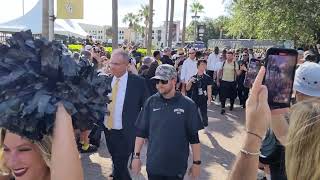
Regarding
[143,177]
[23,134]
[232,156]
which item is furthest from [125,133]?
[23,134]

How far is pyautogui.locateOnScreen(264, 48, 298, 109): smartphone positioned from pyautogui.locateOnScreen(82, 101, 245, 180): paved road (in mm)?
3670

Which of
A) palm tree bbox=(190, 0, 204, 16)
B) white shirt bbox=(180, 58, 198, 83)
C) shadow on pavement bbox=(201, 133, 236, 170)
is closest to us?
shadow on pavement bbox=(201, 133, 236, 170)

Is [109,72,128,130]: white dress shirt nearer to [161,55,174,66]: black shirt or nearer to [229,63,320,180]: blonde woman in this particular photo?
[229,63,320,180]: blonde woman

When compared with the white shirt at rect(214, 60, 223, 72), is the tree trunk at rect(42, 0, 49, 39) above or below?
above

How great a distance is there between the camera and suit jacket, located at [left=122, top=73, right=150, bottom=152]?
20.4 ft

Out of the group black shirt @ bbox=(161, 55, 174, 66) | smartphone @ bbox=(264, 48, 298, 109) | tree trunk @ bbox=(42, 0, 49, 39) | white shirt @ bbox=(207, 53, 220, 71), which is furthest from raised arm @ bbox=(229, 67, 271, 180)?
white shirt @ bbox=(207, 53, 220, 71)

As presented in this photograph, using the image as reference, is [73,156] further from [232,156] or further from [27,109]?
[232,156]

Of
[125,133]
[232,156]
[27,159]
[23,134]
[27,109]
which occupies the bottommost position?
[232,156]

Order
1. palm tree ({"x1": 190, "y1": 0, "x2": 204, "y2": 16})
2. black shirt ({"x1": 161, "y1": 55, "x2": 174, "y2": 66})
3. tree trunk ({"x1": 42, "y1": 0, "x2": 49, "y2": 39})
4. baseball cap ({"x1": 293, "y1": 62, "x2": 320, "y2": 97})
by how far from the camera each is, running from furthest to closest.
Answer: palm tree ({"x1": 190, "y1": 0, "x2": 204, "y2": 16}) < black shirt ({"x1": 161, "y1": 55, "x2": 174, "y2": 66}) < tree trunk ({"x1": 42, "y1": 0, "x2": 49, "y2": 39}) < baseball cap ({"x1": 293, "y1": 62, "x2": 320, "y2": 97})

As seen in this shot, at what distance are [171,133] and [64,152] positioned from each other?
3087 mm

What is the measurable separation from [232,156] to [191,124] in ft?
14.5

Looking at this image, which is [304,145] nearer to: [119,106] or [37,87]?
[37,87]

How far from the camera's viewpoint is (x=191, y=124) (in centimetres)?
499

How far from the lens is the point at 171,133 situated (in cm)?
493
